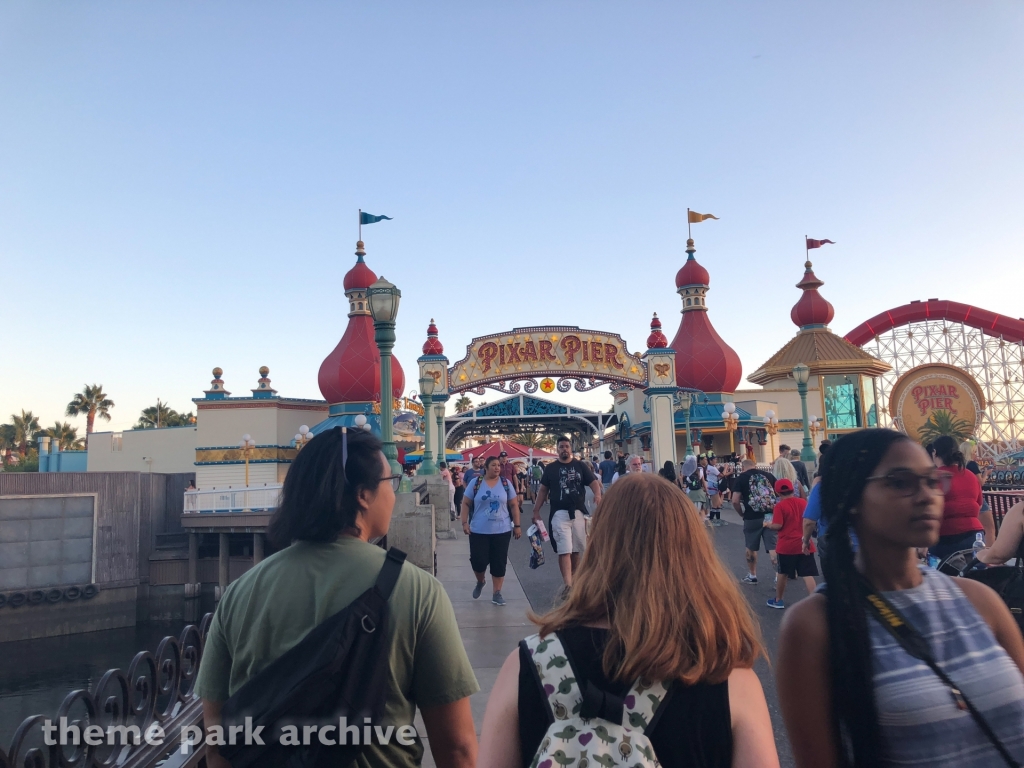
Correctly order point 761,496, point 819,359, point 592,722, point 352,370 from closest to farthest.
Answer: point 592,722, point 761,496, point 352,370, point 819,359

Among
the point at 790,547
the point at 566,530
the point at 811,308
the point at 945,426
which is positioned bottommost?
the point at 790,547

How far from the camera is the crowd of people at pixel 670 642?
5.45 ft

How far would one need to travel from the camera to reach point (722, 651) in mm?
1734

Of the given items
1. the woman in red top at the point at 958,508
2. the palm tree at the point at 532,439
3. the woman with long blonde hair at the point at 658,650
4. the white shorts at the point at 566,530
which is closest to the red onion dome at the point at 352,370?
the white shorts at the point at 566,530

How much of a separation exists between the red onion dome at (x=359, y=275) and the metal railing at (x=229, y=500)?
1222cm

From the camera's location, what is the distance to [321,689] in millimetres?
1836

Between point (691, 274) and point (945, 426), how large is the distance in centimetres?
1975

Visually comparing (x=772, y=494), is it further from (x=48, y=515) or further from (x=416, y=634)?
(x=48, y=515)

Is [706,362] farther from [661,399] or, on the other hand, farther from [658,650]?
[658,650]

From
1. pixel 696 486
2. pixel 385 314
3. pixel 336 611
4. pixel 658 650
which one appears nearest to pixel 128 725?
pixel 336 611

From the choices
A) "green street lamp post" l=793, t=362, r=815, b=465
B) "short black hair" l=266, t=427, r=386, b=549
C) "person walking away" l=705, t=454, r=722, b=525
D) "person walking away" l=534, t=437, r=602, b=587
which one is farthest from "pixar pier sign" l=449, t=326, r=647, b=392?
"short black hair" l=266, t=427, r=386, b=549

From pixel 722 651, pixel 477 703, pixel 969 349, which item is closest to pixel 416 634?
pixel 722 651

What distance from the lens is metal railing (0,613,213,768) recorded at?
8.57ft

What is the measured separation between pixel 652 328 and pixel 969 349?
104ft
